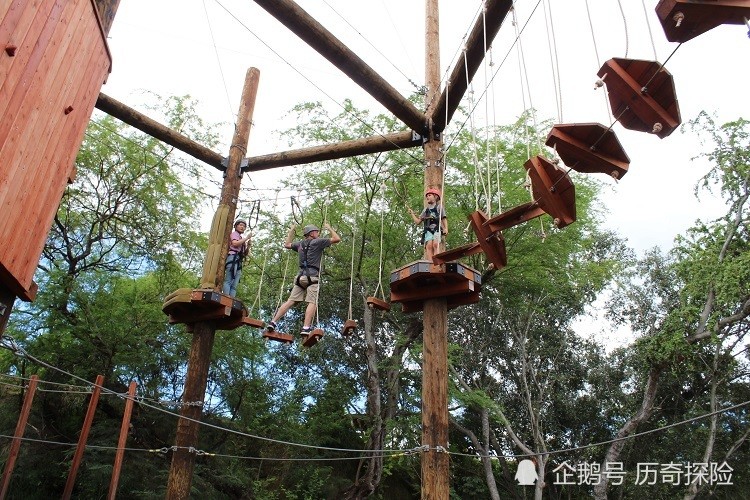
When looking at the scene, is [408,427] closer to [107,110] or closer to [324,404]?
[324,404]

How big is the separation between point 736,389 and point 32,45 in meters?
17.5

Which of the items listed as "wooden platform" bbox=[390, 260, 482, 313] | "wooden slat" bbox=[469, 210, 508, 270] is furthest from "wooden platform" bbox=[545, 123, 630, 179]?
"wooden platform" bbox=[390, 260, 482, 313]

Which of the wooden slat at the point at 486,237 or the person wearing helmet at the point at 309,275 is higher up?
the person wearing helmet at the point at 309,275

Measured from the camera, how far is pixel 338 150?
645 cm

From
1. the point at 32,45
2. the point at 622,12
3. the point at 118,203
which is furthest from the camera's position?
the point at 118,203

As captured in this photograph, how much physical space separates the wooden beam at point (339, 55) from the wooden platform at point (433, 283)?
1.68 m

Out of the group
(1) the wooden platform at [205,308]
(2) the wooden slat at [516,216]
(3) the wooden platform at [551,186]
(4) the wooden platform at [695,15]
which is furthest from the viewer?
(1) the wooden platform at [205,308]

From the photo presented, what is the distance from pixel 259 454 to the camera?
13.1 m

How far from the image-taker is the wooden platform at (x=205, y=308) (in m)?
5.75

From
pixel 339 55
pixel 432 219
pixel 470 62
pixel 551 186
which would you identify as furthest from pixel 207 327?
pixel 551 186

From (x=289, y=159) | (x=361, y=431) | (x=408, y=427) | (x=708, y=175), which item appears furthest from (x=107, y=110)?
(x=708, y=175)

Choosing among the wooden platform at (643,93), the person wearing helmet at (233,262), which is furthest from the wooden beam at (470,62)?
the person wearing helmet at (233,262)

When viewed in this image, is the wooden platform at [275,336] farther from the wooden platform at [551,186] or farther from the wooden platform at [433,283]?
the wooden platform at [551,186]

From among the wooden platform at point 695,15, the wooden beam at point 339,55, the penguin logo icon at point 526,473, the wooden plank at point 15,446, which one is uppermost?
the wooden beam at point 339,55
